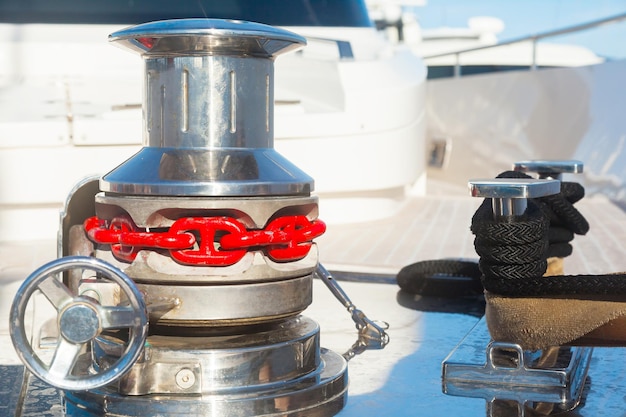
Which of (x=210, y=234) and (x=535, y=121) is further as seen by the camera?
(x=535, y=121)

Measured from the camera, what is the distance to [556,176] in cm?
250

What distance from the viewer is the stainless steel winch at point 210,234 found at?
1.46m

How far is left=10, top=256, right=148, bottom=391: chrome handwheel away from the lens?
1.29m

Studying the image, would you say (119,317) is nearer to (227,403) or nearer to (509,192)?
(227,403)

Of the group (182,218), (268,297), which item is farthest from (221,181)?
(268,297)

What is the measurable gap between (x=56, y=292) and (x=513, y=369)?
2.47ft

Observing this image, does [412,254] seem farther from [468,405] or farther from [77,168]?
[468,405]

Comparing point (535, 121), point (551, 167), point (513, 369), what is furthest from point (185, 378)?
point (535, 121)

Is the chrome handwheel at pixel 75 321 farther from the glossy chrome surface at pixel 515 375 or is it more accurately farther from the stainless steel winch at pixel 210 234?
the glossy chrome surface at pixel 515 375

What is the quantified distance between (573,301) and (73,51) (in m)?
3.38

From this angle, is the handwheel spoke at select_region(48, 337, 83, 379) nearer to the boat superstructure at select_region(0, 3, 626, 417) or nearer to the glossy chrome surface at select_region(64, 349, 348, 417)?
the boat superstructure at select_region(0, 3, 626, 417)

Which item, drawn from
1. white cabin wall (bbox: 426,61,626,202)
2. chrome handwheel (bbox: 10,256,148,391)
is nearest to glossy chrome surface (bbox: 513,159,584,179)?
chrome handwheel (bbox: 10,256,148,391)

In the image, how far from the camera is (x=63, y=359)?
4.33 feet

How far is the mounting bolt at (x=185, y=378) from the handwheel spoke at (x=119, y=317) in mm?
189
